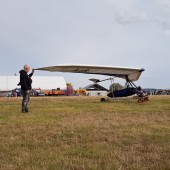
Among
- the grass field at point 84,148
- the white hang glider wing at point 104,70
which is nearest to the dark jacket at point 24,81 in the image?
the grass field at point 84,148

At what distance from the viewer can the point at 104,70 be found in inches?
805

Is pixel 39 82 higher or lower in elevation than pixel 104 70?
higher

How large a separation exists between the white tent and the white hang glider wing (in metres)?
59.7

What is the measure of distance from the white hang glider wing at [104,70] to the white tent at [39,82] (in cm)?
5970

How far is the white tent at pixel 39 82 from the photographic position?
77938 mm

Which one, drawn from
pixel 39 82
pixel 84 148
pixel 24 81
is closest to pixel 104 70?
pixel 24 81

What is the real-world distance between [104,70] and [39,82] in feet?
213

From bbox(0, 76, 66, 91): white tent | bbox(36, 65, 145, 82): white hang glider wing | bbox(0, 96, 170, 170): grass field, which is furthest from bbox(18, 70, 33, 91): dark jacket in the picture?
bbox(0, 76, 66, 91): white tent

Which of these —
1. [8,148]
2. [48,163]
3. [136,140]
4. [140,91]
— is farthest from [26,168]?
[140,91]

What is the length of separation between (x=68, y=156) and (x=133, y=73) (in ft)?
57.5

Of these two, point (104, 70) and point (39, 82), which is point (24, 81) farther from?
point (39, 82)

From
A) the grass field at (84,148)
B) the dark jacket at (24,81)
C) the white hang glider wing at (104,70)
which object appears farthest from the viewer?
the white hang glider wing at (104,70)

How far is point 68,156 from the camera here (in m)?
3.79

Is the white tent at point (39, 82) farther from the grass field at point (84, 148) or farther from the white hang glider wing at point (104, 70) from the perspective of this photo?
the grass field at point (84, 148)
